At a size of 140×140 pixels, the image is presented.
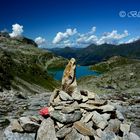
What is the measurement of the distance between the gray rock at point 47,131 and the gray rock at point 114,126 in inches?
245

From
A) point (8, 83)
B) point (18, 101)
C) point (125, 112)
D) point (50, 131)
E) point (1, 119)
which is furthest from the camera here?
point (8, 83)

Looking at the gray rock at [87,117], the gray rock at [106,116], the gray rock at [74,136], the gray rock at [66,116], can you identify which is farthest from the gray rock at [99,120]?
the gray rock at [74,136]

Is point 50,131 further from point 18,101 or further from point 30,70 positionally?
point 30,70

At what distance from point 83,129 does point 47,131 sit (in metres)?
4.08

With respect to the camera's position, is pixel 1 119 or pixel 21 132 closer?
pixel 21 132

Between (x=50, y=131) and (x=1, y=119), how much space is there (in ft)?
76.9

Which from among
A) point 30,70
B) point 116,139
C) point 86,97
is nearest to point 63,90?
point 86,97

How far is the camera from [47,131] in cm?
3566

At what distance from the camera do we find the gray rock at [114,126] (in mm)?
37062

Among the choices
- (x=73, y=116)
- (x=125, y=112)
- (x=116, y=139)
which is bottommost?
(x=125, y=112)

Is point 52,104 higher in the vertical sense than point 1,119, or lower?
higher

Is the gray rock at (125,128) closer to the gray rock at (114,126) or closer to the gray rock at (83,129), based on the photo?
the gray rock at (114,126)

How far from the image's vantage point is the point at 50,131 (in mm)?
35438

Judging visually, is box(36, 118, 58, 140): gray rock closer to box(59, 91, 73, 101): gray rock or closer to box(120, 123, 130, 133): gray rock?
box(59, 91, 73, 101): gray rock
